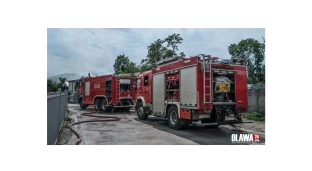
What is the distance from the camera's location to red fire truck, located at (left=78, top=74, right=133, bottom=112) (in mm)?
13711

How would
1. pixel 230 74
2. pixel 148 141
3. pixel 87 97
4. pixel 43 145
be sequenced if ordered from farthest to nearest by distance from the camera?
pixel 87 97
pixel 230 74
pixel 148 141
pixel 43 145

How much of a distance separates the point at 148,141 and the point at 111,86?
8.02 meters

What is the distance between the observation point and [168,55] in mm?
8289

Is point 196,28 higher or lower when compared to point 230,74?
higher

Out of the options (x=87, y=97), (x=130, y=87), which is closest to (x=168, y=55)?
(x=130, y=87)

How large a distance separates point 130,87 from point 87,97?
383 centimetres

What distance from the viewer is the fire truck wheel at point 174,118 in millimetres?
8212

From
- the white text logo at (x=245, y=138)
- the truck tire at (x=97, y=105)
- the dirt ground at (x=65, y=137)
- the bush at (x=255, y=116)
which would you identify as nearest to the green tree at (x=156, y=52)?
the white text logo at (x=245, y=138)

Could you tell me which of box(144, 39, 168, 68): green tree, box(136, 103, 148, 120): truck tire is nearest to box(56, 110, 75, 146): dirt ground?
box(144, 39, 168, 68): green tree

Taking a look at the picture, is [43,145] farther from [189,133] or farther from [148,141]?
[189,133]

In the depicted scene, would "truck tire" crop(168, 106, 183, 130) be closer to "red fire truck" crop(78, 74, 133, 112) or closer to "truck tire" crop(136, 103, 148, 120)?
"truck tire" crop(136, 103, 148, 120)

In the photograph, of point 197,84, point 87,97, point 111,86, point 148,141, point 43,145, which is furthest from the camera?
point 87,97

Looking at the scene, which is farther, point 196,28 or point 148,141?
point 148,141

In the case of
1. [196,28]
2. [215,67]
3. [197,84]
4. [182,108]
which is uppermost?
[196,28]
